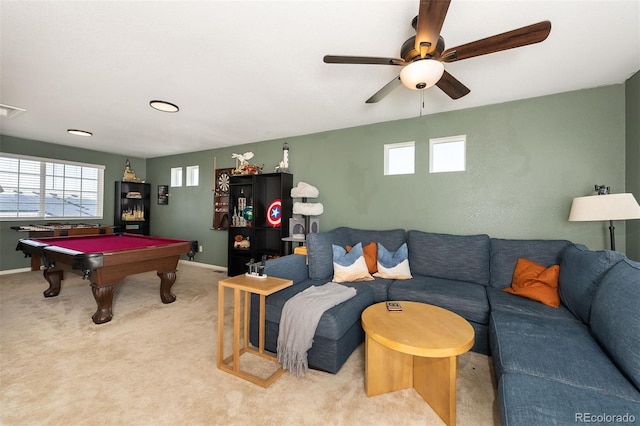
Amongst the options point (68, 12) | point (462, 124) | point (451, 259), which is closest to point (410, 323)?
point (451, 259)

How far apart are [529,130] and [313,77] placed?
7.89 feet

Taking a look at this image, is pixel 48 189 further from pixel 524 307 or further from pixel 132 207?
pixel 524 307

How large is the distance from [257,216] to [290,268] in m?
2.08

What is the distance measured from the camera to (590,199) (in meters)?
2.24

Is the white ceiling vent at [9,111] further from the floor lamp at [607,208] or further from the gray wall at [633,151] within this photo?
the gray wall at [633,151]

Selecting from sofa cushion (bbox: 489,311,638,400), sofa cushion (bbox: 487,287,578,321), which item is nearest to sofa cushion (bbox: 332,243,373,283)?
sofa cushion (bbox: 487,287,578,321)

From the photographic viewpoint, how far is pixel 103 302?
110 inches

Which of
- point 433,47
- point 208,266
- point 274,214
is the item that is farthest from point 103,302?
point 433,47

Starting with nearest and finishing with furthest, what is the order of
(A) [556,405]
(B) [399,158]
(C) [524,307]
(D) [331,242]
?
(A) [556,405] < (C) [524,307] < (D) [331,242] < (B) [399,158]

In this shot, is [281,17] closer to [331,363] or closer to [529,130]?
[331,363]

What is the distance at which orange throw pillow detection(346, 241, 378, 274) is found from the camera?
305 cm

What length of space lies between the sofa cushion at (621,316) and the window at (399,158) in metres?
2.23

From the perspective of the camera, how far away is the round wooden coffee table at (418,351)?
146 cm

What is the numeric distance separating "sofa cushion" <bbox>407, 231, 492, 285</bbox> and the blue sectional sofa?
1 centimetres
